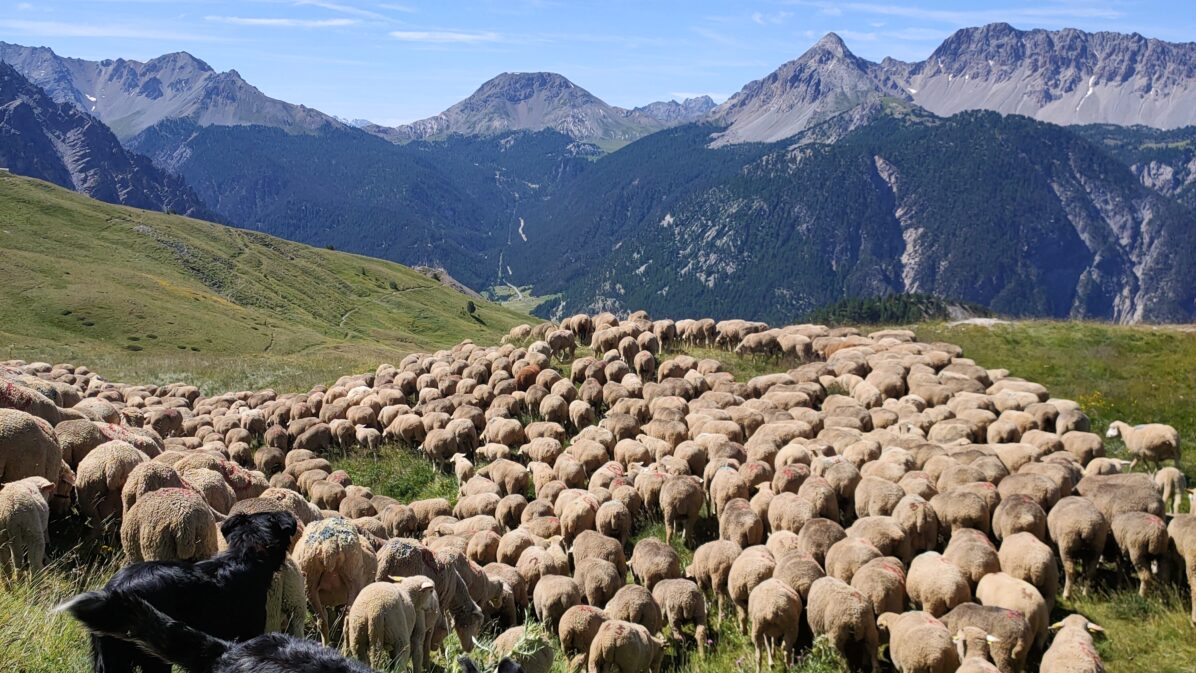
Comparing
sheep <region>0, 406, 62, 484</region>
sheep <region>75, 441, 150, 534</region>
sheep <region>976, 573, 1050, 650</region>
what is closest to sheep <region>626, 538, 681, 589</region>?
sheep <region>976, 573, 1050, 650</region>

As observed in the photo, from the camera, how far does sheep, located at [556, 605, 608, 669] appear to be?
12.4 m

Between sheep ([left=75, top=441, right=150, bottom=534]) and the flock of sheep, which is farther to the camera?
sheep ([left=75, top=441, right=150, bottom=534])

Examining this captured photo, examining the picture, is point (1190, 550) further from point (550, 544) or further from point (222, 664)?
point (222, 664)

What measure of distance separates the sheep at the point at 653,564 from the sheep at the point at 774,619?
2.32 metres

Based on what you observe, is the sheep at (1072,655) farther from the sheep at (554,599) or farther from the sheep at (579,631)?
the sheep at (554,599)

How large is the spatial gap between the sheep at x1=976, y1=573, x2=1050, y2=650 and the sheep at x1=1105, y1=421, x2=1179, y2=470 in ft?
32.6

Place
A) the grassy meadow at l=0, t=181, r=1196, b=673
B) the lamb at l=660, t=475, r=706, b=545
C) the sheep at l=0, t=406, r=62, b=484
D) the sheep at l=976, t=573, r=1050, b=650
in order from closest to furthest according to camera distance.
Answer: the sheep at l=0, t=406, r=62, b=484, the sheep at l=976, t=573, r=1050, b=650, the grassy meadow at l=0, t=181, r=1196, b=673, the lamb at l=660, t=475, r=706, b=545

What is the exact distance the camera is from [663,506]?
1747 cm

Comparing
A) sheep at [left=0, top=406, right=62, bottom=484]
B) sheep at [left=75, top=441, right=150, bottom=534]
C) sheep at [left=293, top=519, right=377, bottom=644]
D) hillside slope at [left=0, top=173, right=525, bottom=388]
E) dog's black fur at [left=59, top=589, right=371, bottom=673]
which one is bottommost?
hillside slope at [left=0, top=173, right=525, bottom=388]

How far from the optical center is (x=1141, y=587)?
1343cm

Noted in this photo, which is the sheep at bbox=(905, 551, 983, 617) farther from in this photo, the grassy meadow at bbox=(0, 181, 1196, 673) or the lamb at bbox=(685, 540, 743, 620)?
the lamb at bbox=(685, 540, 743, 620)

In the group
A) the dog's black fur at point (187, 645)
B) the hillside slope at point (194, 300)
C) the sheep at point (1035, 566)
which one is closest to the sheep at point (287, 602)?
the dog's black fur at point (187, 645)

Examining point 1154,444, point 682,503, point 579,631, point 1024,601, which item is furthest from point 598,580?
point 1154,444

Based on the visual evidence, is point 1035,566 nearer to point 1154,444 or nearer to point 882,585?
point 882,585
